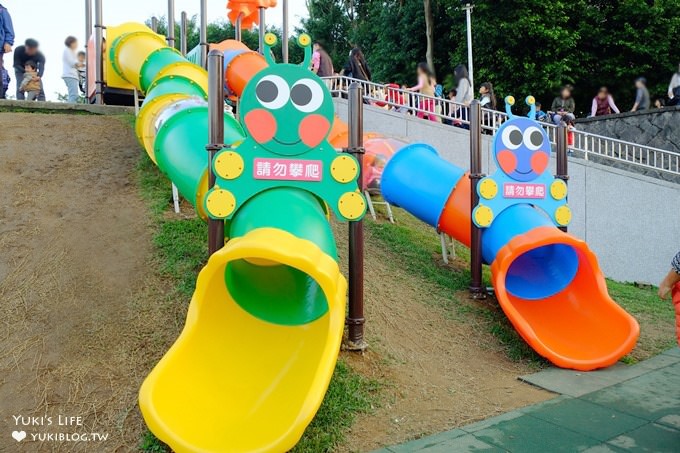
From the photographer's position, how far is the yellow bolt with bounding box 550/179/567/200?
6.36 metres

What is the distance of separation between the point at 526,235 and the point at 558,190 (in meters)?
0.91

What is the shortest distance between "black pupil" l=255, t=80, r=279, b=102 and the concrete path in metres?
2.51

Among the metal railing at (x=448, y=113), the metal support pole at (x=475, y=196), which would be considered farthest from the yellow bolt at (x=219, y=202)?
the metal railing at (x=448, y=113)

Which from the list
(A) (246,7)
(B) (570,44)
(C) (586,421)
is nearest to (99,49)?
(A) (246,7)

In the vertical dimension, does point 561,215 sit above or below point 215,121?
below

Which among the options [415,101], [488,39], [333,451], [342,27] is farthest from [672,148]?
[342,27]

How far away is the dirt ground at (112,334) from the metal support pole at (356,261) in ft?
0.60

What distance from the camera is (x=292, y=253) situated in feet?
11.4

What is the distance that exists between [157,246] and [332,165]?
224 centimetres

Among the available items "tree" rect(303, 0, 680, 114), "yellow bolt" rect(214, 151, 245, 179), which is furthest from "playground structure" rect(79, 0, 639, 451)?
"tree" rect(303, 0, 680, 114)

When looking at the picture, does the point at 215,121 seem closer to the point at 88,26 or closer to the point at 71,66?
the point at 88,26

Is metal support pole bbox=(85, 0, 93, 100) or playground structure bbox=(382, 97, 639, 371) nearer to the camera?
playground structure bbox=(382, 97, 639, 371)

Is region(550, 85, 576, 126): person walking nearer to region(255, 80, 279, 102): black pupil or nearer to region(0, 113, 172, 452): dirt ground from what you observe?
region(0, 113, 172, 452): dirt ground

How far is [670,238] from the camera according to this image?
1077 cm
